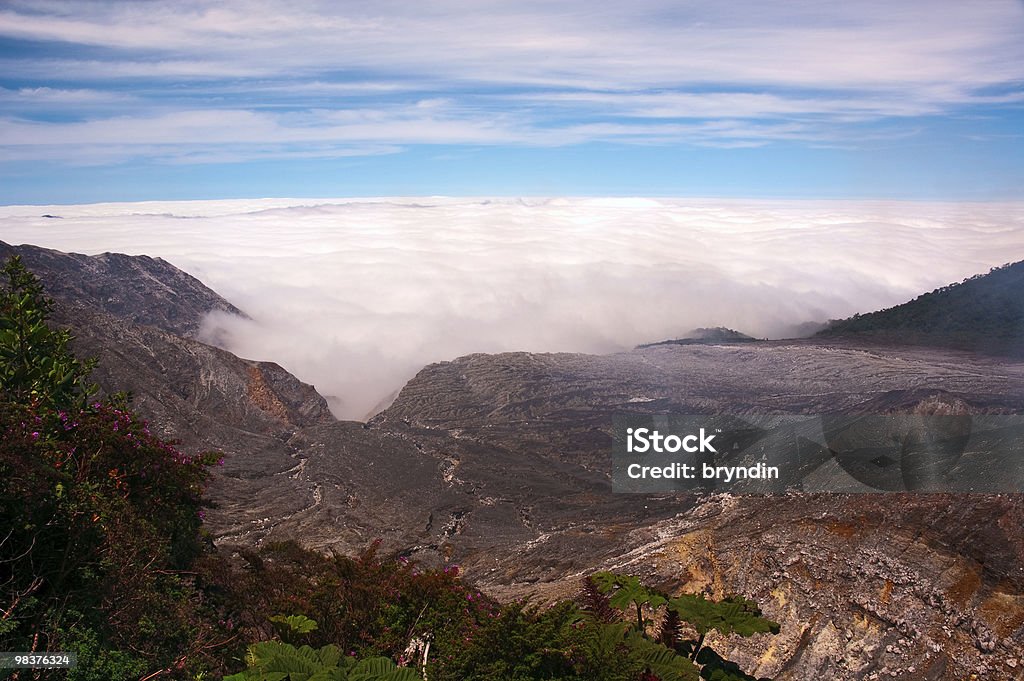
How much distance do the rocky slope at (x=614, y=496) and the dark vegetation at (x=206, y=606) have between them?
2.02 m

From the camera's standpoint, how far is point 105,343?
4266 centimetres

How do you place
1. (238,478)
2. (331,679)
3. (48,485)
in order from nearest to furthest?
(331,679) → (48,485) → (238,478)

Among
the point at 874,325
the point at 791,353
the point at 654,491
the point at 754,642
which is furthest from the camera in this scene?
the point at 874,325

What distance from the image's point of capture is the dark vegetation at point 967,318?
4981 centimetres

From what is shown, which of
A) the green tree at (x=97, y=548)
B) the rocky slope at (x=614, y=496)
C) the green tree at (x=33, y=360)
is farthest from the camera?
the green tree at (x=33, y=360)

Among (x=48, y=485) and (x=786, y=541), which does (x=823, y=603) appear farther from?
(x=48, y=485)

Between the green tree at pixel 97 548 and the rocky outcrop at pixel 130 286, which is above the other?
the green tree at pixel 97 548

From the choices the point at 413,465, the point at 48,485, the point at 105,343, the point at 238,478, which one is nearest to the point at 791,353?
the point at 413,465

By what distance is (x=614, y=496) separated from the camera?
31.2 metres

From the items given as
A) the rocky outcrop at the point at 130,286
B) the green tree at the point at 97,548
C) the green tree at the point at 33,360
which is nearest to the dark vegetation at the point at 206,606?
the green tree at the point at 97,548

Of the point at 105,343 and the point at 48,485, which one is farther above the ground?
the point at 48,485

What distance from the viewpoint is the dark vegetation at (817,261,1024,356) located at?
49.8 meters

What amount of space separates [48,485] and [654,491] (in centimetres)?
2353

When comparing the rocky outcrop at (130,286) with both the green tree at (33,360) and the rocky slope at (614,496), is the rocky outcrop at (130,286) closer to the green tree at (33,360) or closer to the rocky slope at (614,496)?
the rocky slope at (614,496)
